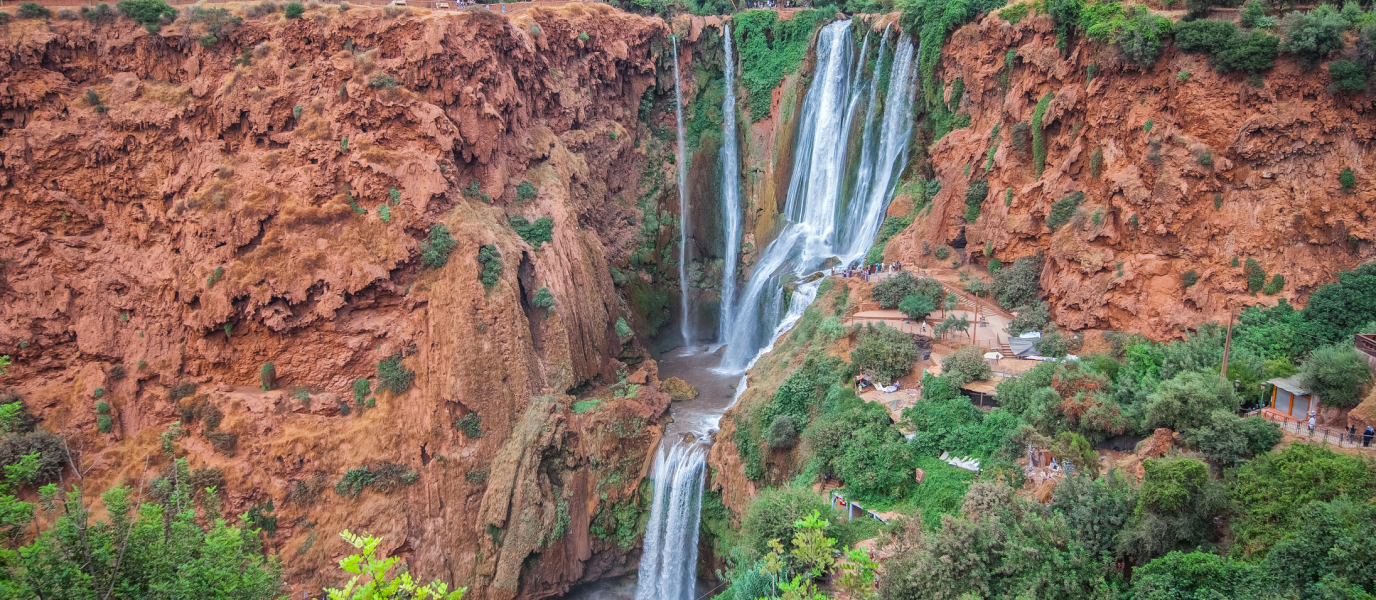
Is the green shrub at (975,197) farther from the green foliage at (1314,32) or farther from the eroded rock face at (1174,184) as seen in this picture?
the green foliage at (1314,32)

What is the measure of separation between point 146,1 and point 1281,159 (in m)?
40.3

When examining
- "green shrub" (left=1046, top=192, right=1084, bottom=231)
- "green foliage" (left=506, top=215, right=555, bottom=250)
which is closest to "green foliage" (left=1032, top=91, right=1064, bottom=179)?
"green shrub" (left=1046, top=192, right=1084, bottom=231)

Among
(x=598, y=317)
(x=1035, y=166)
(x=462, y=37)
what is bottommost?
(x=598, y=317)

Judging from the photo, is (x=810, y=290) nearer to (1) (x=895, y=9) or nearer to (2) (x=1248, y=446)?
(1) (x=895, y=9)

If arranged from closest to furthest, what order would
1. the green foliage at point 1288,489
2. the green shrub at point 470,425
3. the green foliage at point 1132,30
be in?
the green foliage at point 1288,489
the green foliage at point 1132,30
the green shrub at point 470,425

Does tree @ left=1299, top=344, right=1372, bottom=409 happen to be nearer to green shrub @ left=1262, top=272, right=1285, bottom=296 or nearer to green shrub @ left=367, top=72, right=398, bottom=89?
green shrub @ left=1262, top=272, right=1285, bottom=296

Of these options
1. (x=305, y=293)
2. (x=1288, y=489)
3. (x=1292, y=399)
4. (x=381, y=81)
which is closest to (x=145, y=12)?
(x=381, y=81)

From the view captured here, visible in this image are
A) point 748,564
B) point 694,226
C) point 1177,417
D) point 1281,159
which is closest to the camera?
point 1177,417

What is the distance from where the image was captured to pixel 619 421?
3072 cm

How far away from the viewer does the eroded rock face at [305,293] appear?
28453mm

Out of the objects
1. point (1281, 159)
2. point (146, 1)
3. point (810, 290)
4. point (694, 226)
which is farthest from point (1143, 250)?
point (146, 1)

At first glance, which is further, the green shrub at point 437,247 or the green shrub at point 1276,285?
the green shrub at point 437,247

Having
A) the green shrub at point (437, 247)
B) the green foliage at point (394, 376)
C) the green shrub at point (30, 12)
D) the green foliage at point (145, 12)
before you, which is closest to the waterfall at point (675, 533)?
the green foliage at point (394, 376)

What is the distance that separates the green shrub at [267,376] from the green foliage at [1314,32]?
113 ft
